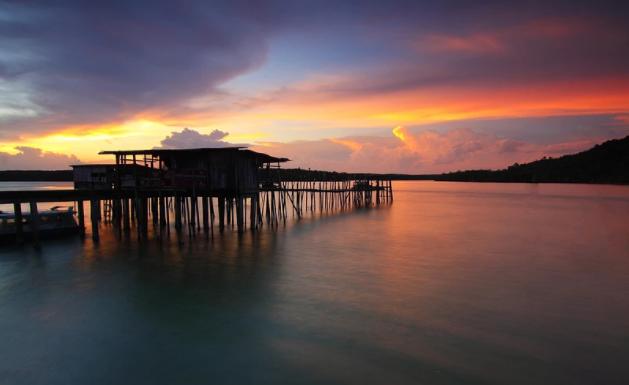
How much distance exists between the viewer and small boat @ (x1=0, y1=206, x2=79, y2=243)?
17.8 m

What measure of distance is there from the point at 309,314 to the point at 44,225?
16431 mm

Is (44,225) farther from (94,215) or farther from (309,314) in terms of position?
(309,314)

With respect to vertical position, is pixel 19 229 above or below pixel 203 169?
below

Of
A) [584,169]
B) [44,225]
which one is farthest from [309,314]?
[584,169]

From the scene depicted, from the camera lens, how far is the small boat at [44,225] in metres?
17.8

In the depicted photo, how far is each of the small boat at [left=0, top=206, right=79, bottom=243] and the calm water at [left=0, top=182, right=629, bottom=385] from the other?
1.50 meters

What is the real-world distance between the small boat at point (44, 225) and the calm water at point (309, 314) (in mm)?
1503

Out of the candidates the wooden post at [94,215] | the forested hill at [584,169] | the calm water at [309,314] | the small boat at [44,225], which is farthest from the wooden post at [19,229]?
the forested hill at [584,169]

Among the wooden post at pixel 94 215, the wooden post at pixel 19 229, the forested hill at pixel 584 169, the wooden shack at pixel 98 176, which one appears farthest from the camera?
the forested hill at pixel 584 169

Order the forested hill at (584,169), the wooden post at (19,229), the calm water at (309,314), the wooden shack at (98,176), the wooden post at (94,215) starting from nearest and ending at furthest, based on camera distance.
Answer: the calm water at (309,314), the wooden post at (19,229), the wooden post at (94,215), the wooden shack at (98,176), the forested hill at (584,169)

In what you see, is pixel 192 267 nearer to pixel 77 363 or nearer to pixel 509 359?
pixel 77 363

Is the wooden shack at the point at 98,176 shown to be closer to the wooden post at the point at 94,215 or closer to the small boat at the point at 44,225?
the small boat at the point at 44,225

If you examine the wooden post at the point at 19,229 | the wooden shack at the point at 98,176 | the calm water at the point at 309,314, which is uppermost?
the wooden shack at the point at 98,176

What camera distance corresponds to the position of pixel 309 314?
959 centimetres
